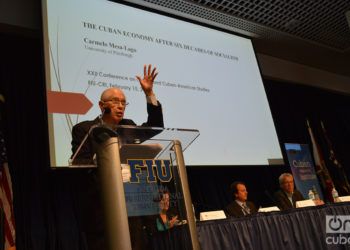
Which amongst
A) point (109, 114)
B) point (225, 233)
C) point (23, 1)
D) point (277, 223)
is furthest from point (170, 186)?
point (23, 1)

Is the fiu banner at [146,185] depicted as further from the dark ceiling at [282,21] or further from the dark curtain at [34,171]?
the dark ceiling at [282,21]

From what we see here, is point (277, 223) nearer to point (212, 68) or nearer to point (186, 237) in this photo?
point (186, 237)

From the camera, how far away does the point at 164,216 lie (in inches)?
42.6

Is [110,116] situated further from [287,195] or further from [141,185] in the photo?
[287,195]

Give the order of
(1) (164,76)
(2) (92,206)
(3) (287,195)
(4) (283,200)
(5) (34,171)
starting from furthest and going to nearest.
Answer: (3) (287,195) < (4) (283,200) < (1) (164,76) < (5) (34,171) < (2) (92,206)

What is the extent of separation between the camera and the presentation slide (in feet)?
9.07

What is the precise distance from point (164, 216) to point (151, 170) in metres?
0.14

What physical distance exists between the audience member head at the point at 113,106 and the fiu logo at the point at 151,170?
0.32 meters

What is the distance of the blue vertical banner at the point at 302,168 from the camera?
16.0 ft

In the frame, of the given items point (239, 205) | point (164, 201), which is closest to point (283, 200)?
point (239, 205)

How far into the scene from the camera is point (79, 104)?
2.75 meters

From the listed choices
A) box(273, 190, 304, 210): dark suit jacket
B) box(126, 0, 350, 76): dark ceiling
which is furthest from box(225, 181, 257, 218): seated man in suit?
box(126, 0, 350, 76): dark ceiling

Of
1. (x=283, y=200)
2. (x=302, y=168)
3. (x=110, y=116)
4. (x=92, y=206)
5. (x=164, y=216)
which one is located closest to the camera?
(x=164, y=216)

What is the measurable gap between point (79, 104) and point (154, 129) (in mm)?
1722
